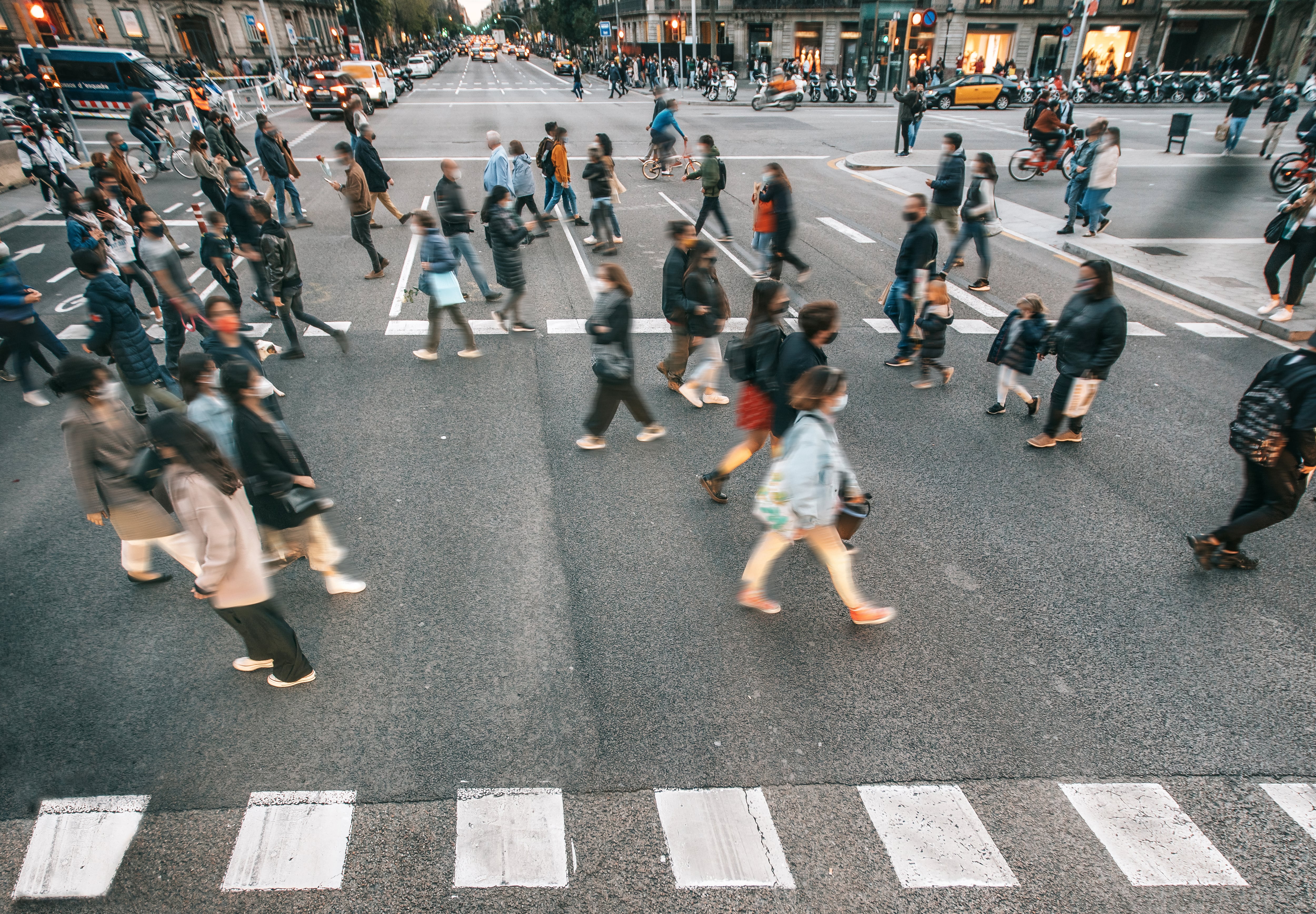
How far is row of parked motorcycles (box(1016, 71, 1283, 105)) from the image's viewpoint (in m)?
35.8

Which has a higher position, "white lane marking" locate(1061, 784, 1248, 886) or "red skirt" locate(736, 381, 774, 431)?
"red skirt" locate(736, 381, 774, 431)

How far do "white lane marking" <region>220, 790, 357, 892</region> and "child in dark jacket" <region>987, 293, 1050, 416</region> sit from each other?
6.74 m

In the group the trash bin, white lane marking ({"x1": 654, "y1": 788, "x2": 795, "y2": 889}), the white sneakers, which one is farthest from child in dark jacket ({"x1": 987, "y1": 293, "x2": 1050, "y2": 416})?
the trash bin

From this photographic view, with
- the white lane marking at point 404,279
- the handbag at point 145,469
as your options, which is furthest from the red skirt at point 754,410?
the white lane marking at point 404,279

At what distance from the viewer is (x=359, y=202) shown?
10.6 metres

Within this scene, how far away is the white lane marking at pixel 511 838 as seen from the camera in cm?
336

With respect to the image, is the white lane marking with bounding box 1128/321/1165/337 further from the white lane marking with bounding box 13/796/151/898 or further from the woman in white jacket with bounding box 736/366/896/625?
the white lane marking with bounding box 13/796/151/898

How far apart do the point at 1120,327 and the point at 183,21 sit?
71.9 m

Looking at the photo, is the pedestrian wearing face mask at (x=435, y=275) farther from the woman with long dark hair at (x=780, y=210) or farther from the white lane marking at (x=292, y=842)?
the white lane marking at (x=292, y=842)

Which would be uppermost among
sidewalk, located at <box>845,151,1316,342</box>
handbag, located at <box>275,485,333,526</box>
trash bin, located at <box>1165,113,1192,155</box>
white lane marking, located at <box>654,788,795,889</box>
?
handbag, located at <box>275,485,333,526</box>

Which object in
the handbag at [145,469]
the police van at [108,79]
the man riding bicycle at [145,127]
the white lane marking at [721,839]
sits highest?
the police van at [108,79]

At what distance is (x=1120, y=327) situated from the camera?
618 cm

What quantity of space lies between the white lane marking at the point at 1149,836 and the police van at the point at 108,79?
33298mm

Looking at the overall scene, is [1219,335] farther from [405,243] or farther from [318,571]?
[405,243]
